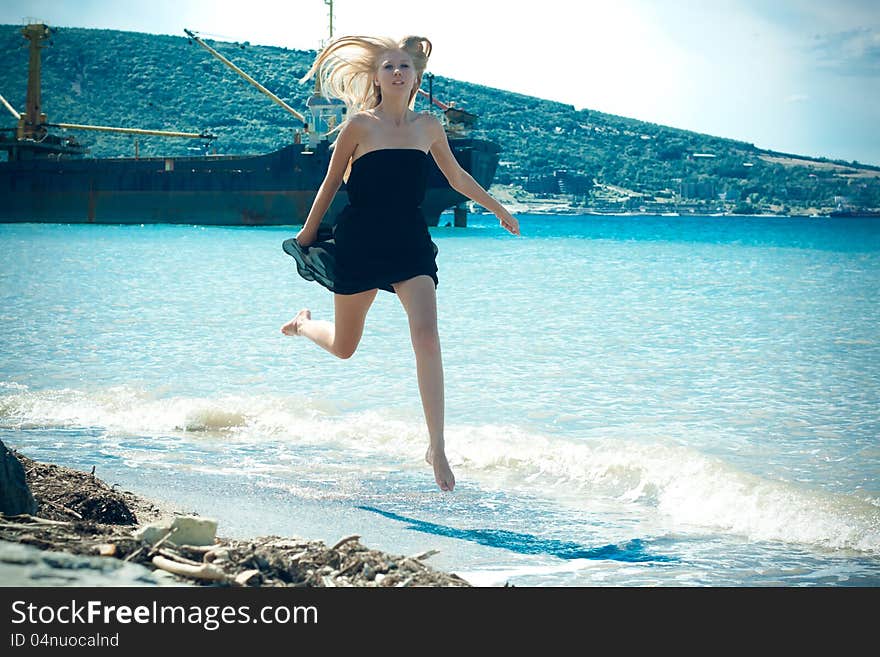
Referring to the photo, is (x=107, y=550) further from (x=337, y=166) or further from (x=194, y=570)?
(x=337, y=166)

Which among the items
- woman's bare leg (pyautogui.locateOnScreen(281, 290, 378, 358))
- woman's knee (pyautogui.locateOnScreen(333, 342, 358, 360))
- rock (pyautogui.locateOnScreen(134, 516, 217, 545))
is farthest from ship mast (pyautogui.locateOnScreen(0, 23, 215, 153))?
rock (pyautogui.locateOnScreen(134, 516, 217, 545))

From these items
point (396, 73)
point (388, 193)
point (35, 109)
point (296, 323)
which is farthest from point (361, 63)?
point (35, 109)

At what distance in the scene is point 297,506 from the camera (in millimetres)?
4668

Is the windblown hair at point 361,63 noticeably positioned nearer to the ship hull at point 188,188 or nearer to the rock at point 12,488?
the rock at point 12,488

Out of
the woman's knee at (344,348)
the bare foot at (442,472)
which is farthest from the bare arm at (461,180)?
the bare foot at (442,472)

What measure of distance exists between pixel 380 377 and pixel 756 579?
569 cm

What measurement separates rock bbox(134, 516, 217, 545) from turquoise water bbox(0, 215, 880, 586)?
3.25ft

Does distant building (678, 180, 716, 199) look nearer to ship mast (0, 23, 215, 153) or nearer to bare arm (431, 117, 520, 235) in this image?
ship mast (0, 23, 215, 153)

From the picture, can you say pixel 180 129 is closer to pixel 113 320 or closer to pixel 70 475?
pixel 113 320

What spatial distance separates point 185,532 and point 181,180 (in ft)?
141

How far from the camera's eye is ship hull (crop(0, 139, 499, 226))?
136ft

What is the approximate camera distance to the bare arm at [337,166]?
3604 millimetres

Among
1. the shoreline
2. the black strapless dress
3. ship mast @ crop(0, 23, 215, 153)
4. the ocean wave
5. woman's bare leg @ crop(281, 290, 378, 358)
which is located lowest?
the ocean wave

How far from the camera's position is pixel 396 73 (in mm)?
3609
